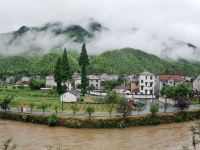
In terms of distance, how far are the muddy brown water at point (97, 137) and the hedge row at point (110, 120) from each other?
122cm

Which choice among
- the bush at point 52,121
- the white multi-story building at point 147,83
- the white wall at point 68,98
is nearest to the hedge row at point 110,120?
the bush at point 52,121

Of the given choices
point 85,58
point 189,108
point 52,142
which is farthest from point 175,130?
point 85,58

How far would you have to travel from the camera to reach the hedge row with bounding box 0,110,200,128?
190 ft

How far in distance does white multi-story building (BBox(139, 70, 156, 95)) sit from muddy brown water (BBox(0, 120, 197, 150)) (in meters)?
30.6

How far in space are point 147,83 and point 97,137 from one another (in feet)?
134

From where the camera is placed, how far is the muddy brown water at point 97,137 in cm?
4697

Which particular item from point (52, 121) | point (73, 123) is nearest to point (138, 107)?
point (73, 123)

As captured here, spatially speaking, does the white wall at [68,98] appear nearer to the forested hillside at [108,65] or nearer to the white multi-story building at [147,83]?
the white multi-story building at [147,83]

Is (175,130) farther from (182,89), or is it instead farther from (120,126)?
(182,89)

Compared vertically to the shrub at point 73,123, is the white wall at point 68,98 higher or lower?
higher

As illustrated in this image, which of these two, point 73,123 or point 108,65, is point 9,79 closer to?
point 108,65

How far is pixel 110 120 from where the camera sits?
5834 centimetres

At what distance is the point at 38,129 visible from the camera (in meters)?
57.1

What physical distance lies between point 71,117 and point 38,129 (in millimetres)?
5117
